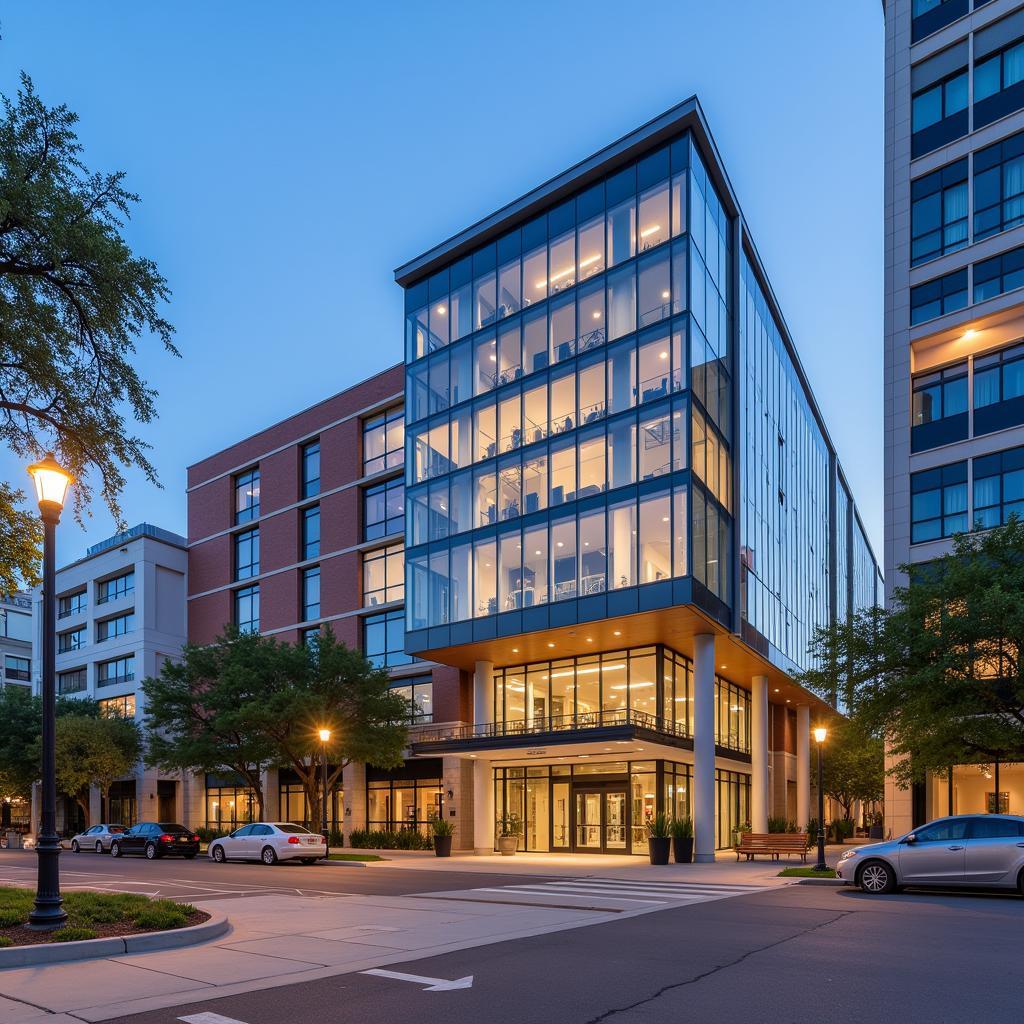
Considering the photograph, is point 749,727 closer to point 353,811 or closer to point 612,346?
point 353,811

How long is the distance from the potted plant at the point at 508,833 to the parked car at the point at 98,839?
16.2 m

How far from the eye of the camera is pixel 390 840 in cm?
4447

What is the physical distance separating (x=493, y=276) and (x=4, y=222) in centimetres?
2918

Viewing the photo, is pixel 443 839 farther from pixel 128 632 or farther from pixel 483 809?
pixel 128 632

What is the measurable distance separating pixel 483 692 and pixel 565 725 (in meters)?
4.09

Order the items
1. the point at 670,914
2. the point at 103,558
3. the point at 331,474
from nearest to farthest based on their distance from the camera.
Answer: the point at 670,914 → the point at 331,474 → the point at 103,558

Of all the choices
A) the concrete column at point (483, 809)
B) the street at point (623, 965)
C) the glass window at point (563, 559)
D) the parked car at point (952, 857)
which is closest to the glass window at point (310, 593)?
the concrete column at point (483, 809)

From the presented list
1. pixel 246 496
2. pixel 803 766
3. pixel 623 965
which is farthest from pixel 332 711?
pixel 803 766

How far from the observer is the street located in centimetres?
862

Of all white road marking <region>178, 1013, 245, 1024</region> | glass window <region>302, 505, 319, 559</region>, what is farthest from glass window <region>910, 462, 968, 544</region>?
white road marking <region>178, 1013, 245, 1024</region>

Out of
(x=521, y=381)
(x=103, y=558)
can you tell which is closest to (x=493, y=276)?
(x=521, y=381)

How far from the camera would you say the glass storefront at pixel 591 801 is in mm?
37438

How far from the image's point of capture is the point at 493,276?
1635 inches

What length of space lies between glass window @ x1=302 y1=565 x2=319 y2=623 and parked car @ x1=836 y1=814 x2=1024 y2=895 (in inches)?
1485
